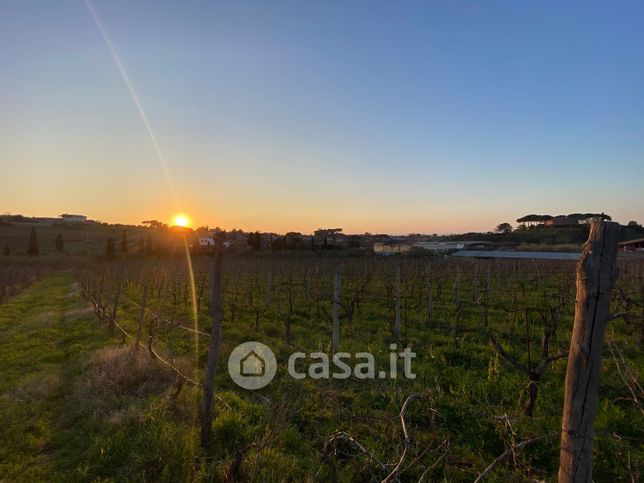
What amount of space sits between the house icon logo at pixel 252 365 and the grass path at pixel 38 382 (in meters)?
2.31

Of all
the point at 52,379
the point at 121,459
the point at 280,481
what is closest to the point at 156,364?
the point at 52,379

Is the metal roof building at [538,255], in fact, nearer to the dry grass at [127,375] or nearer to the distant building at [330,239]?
the distant building at [330,239]

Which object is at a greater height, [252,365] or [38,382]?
[252,365]

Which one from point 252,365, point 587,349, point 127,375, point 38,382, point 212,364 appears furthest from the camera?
point 252,365

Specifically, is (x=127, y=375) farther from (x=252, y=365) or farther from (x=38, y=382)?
(x=252, y=365)

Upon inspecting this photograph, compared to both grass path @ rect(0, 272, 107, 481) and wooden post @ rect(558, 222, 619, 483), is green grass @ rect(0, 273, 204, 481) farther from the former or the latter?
wooden post @ rect(558, 222, 619, 483)

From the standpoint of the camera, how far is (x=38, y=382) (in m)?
6.26

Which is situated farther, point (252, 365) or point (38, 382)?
point (252, 365)

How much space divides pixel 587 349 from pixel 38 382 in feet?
24.2

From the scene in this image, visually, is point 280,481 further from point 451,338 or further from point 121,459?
point 451,338

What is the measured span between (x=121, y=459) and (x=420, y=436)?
306cm

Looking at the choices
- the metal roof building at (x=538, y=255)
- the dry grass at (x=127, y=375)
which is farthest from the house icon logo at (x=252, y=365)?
the metal roof building at (x=538, y=255)

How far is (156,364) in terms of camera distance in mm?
6359

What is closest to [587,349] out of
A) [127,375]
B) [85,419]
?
[85,419]
